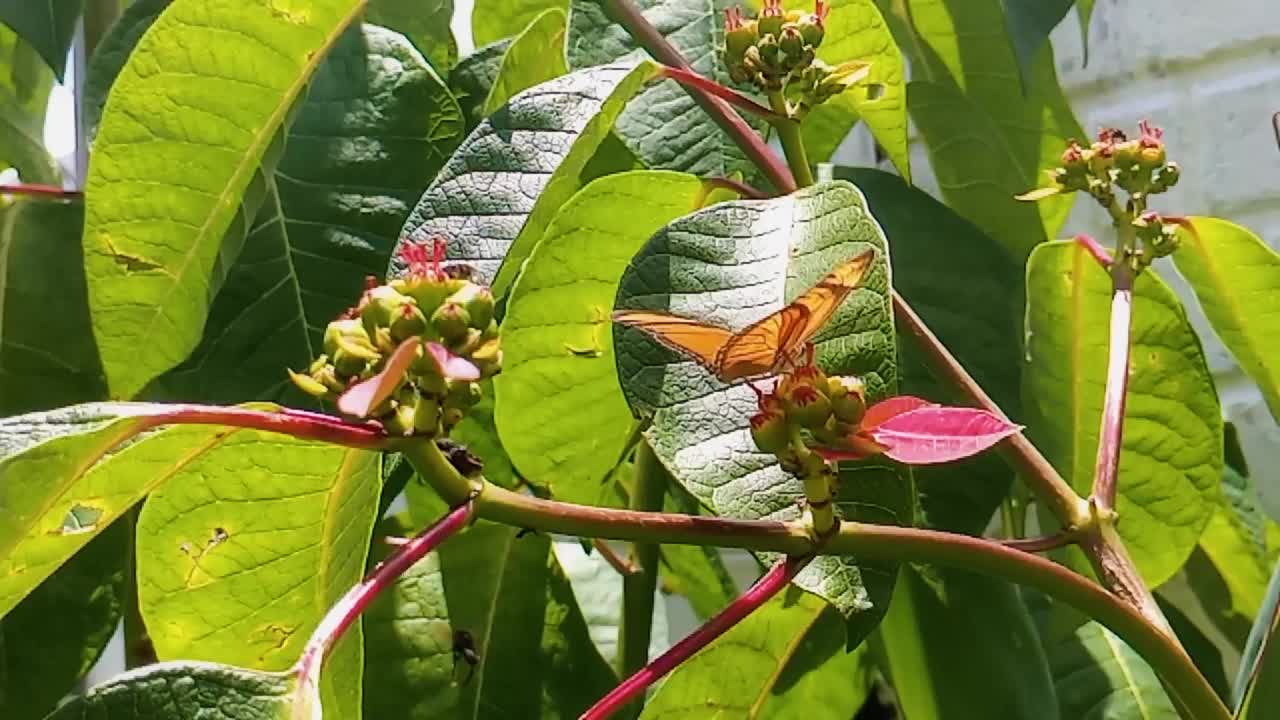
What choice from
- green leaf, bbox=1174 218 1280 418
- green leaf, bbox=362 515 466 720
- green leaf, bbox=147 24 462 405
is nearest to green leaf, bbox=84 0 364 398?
green leaf, bbox=147 24 462 405

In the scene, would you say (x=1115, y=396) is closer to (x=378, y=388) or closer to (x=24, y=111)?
(x=378, y=388)

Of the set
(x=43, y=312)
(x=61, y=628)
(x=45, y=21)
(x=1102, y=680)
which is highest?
(x=45, y=21)

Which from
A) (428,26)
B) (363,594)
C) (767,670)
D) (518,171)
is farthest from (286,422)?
(428,26)

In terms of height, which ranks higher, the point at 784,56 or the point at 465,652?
the point at 784,56

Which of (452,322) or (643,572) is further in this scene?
(643,572)

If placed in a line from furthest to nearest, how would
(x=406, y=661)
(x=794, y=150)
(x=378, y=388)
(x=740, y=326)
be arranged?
(x=406, y=661) < (x=794, y=150) < (x=740, y=326) < (x=378, y=388)

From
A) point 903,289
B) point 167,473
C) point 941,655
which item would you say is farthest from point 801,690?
point 167,473

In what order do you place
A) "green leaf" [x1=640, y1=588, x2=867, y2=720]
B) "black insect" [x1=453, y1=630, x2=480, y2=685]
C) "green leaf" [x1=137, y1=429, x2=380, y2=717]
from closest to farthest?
"green leaf" [x1=137, y1=429, x2=380, y2=717] < "green leaf" [x1=640, y1=588, x2=867, y2=720] < "black insect" [x1=453, y1=630, x2=480, y2=685]

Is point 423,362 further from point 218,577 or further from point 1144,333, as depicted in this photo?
point 1144,333

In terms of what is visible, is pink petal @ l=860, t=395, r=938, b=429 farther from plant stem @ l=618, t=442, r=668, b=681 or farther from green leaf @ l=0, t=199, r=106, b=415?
green leaf @ l=0, t=199, r=106, b=415

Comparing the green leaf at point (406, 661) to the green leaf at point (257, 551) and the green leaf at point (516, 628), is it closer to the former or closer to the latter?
the green leaf at point (516, 628)
